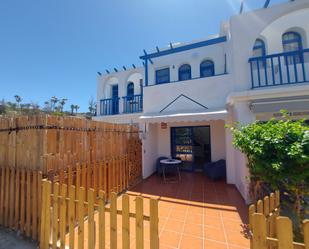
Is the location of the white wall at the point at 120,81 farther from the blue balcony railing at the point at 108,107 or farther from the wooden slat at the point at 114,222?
the wooden slat at the point at 114,222

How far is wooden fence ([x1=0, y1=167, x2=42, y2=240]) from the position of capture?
521 cm

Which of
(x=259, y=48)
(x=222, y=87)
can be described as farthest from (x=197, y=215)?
(x=259, y=48)

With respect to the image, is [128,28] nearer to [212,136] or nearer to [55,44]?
[55,44]

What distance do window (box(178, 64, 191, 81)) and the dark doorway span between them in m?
5.23

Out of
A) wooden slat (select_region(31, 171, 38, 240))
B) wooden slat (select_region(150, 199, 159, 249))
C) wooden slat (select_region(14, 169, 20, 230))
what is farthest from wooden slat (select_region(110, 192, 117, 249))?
wooden slat (select_region(14, 169, 20, 230))

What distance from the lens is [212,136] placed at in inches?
554

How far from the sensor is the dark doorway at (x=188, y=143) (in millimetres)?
14836

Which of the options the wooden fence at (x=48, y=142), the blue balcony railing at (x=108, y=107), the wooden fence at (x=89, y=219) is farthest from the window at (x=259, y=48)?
the wooden fence at (x=89, y=219)

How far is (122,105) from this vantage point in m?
18.3

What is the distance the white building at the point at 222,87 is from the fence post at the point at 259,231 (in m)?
6.08

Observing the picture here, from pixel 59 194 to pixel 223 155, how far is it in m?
12.5

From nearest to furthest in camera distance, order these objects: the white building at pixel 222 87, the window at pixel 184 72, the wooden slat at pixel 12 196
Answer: the wooden slat at pixel 12 196 → the white building at pixel 222 87 → the window at pixel 184 72

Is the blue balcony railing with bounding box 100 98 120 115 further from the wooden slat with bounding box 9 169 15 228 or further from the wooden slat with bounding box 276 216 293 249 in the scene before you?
the wooden slat with bounding box 276 216 293 249

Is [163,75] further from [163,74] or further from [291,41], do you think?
[291,41]
